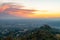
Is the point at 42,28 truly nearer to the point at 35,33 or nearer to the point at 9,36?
the point at 35,33

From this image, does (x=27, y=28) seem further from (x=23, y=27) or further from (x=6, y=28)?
(x=6, y=28)

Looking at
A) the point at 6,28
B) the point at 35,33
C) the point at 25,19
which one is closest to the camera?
the point at 35,33

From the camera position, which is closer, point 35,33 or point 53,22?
point 35,33

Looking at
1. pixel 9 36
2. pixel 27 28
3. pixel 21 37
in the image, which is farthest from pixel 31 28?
pixel 9 36

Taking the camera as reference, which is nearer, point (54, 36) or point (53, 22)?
point (54, 36)

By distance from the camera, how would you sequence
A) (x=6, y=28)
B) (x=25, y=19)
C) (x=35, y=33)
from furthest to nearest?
(x=25, y=19) < (x=6, y=28) < (x=35, y=33)

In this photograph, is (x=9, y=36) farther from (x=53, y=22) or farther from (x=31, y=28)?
(x=53, y=22)

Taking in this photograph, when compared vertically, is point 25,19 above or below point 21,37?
above

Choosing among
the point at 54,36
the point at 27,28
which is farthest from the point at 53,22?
the point at 27,28
